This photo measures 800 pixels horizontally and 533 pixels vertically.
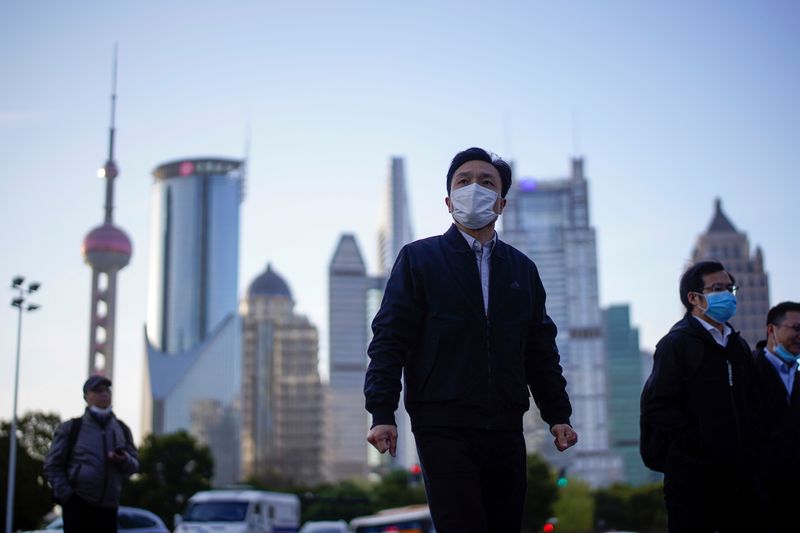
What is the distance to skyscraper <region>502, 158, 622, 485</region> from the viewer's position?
181625 mm

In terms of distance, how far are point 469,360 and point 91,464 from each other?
15.1 feet

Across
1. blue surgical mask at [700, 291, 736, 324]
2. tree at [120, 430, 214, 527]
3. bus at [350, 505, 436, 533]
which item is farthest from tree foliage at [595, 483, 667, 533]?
blue surgical mask at [700, 291, 736, 324]

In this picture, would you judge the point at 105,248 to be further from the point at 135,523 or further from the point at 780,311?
the point at 780,311

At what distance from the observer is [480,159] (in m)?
5.13

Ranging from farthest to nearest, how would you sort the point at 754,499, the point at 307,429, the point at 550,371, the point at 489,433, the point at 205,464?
the point at 307,429
the point at 205,464
the point at 754,499
the point at 550,371
the point at 489,433

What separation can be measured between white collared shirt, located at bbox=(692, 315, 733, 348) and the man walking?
4.39 feet

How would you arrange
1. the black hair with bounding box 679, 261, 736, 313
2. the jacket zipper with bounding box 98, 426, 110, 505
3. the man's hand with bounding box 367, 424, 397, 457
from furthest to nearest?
1. the jacket zipper with bounding box 98, 426, 110, 505
2. the black hair with bounding box 679, 261, 736, 313
3. the man's hand with bounding box 367, 424, 397, 457

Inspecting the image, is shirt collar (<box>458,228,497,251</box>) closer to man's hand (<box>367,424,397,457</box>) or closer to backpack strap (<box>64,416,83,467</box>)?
man's hand (<box>367,424,397,457</box>)

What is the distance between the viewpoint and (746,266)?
15650cm

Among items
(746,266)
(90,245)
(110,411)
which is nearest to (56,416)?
(110,411)

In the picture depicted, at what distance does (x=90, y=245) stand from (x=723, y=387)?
6101 inches

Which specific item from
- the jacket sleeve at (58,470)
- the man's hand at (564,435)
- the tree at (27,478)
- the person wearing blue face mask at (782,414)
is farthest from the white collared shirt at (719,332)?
the tree at (27,478)

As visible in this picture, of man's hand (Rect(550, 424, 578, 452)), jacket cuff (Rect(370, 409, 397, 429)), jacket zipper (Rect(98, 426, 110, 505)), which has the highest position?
jacket cuff (Rect(370, 409, 397, 429))

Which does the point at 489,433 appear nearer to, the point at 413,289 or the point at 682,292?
the point at 413,289
